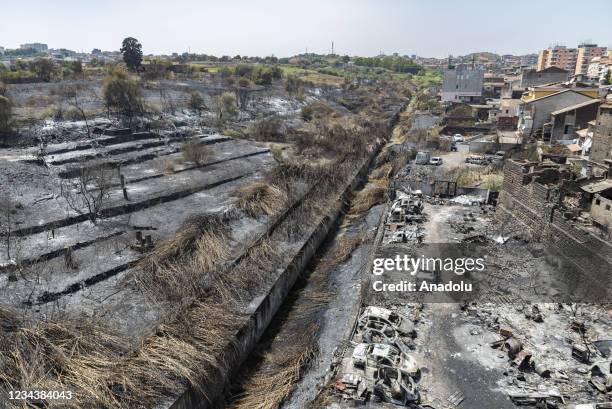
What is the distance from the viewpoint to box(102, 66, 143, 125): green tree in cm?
3378

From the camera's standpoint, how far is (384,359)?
10148 mm

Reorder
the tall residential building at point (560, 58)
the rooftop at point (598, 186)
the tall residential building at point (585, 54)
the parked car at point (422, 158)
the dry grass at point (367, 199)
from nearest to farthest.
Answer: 1. the rooftop at point (598, 186)
2. the dry grass at point (367, 199)
3. the parked car at point (422, 158)
4. the tall residential building at point (585, 54)
5. the tall residential building at point (560, 58)

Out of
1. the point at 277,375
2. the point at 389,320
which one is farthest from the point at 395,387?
the point at 277,375

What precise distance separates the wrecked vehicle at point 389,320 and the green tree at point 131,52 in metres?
48.7

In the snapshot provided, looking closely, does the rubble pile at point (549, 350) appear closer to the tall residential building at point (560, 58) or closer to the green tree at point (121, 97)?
the green tree at point (121, 97)

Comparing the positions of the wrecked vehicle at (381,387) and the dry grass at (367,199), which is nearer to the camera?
the wrecked vehicle at (381,387)

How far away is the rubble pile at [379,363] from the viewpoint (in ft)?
31.1

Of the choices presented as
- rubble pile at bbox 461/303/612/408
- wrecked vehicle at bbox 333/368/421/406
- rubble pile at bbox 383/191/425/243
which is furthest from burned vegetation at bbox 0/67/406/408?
rubble pile at bbox 461/303/612/408

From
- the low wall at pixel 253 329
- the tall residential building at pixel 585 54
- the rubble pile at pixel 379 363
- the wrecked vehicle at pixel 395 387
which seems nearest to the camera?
the wrecked vehicle at pixel 395 387

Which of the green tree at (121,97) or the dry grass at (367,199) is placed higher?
the green tree at (121,97)

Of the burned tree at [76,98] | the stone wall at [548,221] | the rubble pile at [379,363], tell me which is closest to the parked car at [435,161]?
the stone wall at [548,221]

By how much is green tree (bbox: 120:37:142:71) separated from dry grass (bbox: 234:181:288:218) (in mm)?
37106

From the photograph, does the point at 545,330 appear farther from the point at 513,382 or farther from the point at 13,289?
the point at 13,289

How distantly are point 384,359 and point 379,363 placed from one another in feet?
0.53
